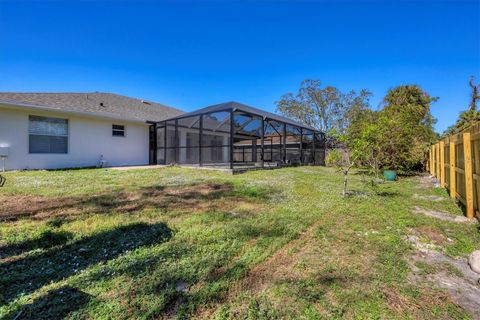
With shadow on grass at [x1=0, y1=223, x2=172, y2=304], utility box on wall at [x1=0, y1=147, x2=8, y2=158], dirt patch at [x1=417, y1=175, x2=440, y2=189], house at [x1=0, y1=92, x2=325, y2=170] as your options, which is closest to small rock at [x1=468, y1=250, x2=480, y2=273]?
shadow on grass at [x1=0, y1=223, x2=172, y2=304]

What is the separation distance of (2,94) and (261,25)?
39.8 feet

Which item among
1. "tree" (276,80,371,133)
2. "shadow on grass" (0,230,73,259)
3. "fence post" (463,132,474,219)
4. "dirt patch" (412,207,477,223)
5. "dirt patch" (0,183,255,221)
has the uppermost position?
"tree" (276,80,371,133)

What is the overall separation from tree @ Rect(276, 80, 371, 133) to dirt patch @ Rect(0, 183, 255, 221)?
20.2m

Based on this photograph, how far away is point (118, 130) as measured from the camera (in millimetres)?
11953

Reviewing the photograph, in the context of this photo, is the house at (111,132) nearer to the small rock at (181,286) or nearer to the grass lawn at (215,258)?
the grass lawn at (215,258)

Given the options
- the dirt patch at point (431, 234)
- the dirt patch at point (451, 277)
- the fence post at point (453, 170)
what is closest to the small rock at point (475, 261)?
the dirt patch at point (451, 277)

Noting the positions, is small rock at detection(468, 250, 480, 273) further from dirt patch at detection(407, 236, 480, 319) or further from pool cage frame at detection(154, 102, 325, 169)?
pool cage frame at detection(154, 102, 325, 169)

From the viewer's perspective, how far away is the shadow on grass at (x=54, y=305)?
4.84 feet

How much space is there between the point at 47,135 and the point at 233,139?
317 inches

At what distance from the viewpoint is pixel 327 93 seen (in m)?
22.7

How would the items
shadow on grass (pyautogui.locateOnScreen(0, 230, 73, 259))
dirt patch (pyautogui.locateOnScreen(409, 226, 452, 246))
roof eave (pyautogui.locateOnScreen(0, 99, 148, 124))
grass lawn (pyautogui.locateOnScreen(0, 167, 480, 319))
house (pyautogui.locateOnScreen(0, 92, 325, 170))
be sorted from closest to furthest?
grass lawn (pyautogui.locateOnScreen(0, 167, 480, 319)) → shadow on grass (pyautogui.locateOnScreen(0, 230, 73, 259)) → dirt patch (pyautogui.locateOnScreen(409, 226, 452, 246)) → roof eave (pyautogui.locateOnScreen(0, 99, 148, 124)) → house (pyautogui.locateOnScreen(0, 92, 325, 170))

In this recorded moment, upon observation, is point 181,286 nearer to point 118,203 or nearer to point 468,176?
point 118,203

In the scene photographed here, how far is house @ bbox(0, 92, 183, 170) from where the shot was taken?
8.75 meters

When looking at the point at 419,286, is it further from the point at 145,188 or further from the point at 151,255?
the point at 145,188
